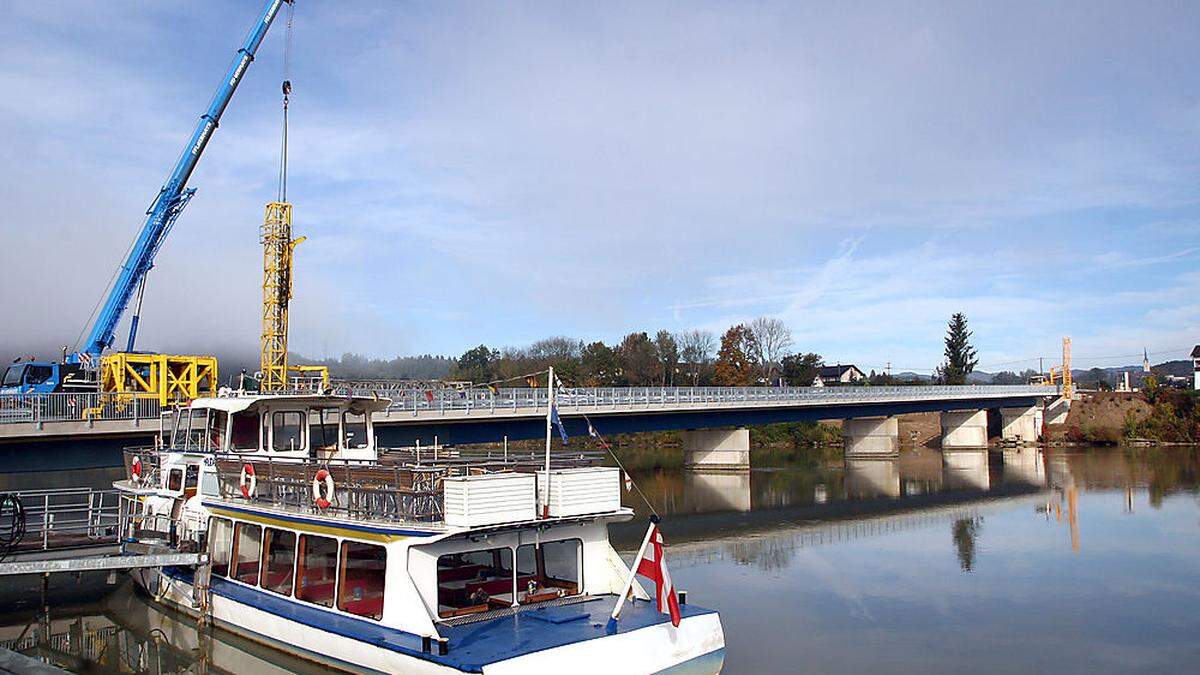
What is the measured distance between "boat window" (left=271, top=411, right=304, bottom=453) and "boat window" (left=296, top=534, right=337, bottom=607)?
4143 millimetres

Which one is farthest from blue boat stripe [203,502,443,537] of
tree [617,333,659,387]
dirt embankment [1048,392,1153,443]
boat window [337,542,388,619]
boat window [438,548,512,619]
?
tree [617,333,659,387]

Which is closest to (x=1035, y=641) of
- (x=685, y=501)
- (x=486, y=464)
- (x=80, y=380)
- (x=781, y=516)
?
(x=486, y=464)

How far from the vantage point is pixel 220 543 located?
1905 cm

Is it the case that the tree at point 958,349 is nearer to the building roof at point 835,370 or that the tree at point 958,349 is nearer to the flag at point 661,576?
the building roof at point 835,370

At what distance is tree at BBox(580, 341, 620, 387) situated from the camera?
10269cm

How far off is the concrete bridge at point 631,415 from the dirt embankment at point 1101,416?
3.55 m

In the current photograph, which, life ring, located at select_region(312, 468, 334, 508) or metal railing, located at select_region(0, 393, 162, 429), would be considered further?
metal railing, located at select_region(0, 393, 162, 429)

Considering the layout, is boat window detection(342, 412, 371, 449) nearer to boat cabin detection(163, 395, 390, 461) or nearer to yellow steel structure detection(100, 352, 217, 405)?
boat cabin detection(163, 395, 390, 461)

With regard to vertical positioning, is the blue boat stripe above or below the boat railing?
below

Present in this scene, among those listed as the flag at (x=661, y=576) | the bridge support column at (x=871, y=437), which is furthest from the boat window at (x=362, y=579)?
the bridge support column at (x=871, y=437)

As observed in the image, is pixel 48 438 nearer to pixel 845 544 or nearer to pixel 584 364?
pixel 845 544

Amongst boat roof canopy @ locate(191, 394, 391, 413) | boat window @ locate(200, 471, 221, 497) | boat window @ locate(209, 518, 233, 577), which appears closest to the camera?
boat window @ locate(209, 518, 233, 577)

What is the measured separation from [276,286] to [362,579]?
1691 inches

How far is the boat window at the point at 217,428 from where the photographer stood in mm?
20281
